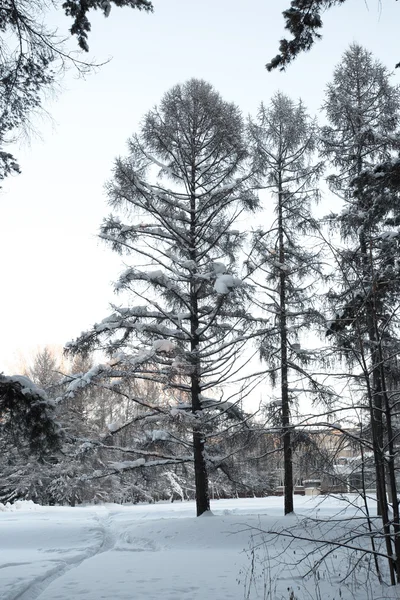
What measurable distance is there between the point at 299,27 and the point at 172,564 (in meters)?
7.85

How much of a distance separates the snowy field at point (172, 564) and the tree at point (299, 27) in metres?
4.30

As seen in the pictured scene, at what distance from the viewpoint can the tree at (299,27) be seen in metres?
4.48

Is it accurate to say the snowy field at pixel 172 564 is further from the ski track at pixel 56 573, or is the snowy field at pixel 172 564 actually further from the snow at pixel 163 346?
the snow at pixel 163 346

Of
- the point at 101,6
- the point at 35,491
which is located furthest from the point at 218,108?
the point at 35,491

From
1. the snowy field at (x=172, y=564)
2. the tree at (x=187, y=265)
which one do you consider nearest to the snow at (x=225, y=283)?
the tree at (x=187, y=265)

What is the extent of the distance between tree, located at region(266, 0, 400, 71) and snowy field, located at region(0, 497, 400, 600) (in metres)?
4.30

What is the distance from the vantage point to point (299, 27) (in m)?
4.57

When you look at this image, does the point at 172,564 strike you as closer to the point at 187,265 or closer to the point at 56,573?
the point at 56,573

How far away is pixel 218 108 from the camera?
1342cm

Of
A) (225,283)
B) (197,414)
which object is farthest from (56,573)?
(225,283)

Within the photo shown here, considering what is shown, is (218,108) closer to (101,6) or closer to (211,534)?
(101,6)

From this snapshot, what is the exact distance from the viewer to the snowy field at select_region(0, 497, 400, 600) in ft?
17.7

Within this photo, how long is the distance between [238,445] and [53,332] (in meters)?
35.6

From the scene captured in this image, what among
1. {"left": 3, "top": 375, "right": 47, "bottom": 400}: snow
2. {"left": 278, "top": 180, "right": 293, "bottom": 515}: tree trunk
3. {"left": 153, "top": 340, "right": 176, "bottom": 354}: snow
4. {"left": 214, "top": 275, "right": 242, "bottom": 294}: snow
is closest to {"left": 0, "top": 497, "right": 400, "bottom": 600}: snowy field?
{"left": 278, "top": 180, "right": 293, "bottom": 515}: tree trunk
